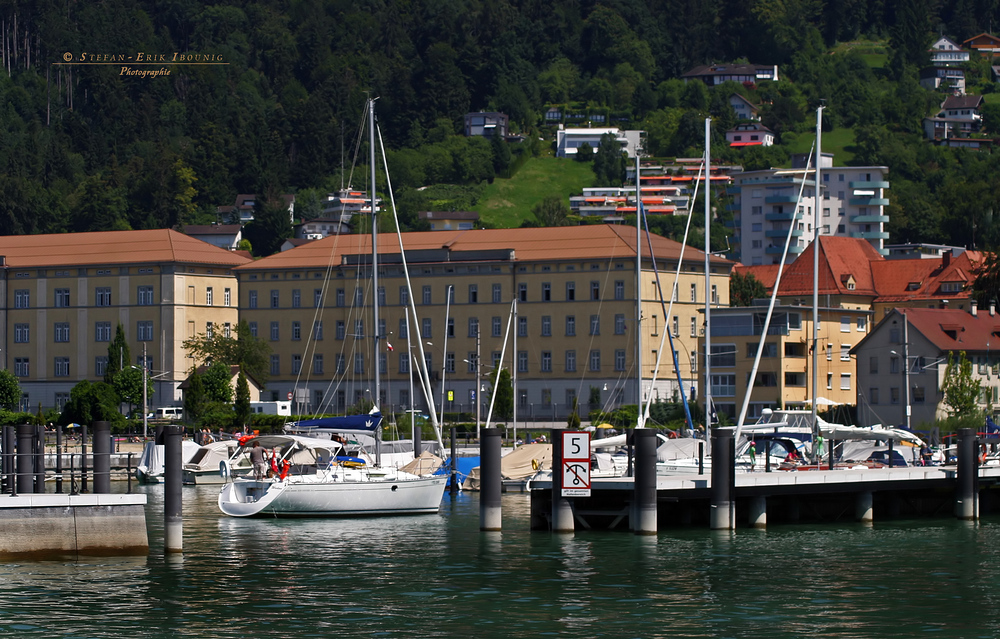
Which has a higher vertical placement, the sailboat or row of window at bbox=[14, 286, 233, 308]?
row of window at bbox=[14, 286, 233, 308]

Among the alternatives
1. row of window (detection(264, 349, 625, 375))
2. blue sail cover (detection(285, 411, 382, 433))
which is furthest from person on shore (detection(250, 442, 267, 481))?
row of window (detection(264, 349, 625, 375))

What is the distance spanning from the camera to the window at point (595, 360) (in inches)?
5226

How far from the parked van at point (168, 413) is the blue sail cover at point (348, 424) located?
50584 mm

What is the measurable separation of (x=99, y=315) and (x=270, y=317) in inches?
525

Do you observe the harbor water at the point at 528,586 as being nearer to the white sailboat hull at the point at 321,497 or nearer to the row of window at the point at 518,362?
the white sailboat hull at the point at 321,497

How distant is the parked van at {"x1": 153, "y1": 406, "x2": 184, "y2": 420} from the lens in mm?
123062

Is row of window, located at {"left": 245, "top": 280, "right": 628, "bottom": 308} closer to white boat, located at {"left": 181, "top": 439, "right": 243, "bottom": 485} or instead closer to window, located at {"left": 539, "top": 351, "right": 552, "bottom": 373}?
window, located at {"left": 539, "top": 351, "right": 552, "bottom": 373}

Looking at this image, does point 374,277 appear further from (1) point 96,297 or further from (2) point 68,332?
(2) point 68,332

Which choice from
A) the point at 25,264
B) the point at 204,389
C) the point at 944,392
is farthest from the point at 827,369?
the point at 25,264

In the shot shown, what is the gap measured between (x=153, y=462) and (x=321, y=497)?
86.7ft

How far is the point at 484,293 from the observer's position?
136m

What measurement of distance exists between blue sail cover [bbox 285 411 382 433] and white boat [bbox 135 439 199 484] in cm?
743

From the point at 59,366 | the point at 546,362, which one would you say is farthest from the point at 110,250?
the point at 546,362

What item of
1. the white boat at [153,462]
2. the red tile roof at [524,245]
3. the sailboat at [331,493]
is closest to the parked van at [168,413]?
the red tile roof at [524,245]
